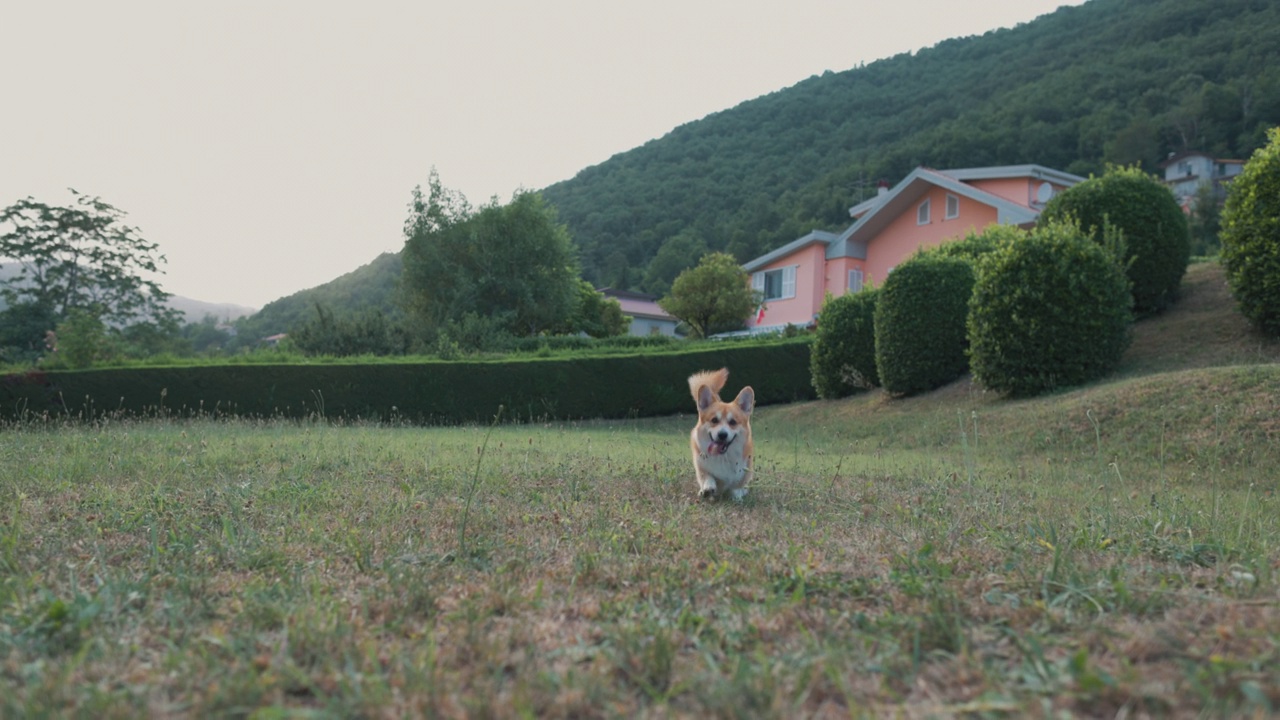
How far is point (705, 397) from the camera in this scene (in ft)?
20.7

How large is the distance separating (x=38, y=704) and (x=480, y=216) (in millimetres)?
34839

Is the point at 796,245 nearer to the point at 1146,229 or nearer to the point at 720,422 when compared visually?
the point at 1146,229

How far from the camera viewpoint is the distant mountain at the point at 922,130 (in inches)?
1716

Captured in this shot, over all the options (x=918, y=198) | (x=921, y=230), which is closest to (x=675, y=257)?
(x=918, y=198)

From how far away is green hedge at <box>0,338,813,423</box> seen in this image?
15711mm

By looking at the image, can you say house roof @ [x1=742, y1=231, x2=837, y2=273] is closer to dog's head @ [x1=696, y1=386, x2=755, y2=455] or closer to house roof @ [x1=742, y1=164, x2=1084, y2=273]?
house roof @ [x1=742, y1=164, x2=1084, y2=273]

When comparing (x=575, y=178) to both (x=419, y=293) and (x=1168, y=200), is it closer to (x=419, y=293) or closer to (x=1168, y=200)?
(x=419, y=293)

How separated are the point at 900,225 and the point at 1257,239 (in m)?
21.0

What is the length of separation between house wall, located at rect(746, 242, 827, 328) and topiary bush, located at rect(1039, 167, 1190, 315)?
18.6m

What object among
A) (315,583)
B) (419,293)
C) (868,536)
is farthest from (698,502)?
(419,293)

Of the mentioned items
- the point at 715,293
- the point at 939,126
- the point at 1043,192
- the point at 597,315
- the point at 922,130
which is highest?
the point at 922,130

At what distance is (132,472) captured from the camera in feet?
20.8

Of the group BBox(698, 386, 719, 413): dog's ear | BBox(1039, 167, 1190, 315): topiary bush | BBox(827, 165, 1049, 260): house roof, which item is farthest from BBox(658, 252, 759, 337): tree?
BBox(698, 386, 719, 413): dog's ear

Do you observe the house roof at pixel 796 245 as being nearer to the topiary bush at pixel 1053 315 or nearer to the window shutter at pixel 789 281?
the window shutter at pixel 789 281
